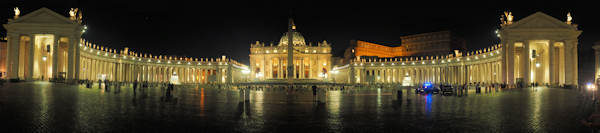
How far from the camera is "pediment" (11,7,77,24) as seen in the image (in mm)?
50844

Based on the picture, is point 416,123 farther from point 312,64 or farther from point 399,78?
point 312,64

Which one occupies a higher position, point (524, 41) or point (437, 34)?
point (437, 34)

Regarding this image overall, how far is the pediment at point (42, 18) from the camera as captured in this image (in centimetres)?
5084

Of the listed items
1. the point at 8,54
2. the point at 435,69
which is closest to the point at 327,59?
the point at 435,69

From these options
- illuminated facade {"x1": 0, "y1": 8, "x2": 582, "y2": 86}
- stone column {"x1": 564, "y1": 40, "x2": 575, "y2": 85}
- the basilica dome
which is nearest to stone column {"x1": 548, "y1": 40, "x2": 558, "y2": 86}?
illuminated facade {"x1": 0, "y1": 8, "x2": 582, "y2": 86}

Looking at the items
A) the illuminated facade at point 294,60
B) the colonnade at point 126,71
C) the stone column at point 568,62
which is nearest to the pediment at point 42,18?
the colonnade at point 126,71

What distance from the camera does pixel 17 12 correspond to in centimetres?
5200

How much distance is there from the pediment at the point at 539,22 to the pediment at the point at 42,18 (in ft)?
207

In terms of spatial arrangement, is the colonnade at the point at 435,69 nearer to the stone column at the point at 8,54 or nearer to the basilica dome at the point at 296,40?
the basilica dome at the point at 296,40

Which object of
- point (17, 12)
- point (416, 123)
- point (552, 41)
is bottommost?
point (416, 123)

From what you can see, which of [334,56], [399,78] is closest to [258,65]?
[334,56]

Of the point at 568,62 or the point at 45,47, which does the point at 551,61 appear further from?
the point at 45,47

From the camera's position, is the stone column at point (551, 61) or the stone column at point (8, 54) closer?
the stone column at point (551, 61)

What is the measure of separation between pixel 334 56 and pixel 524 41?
360 ft
